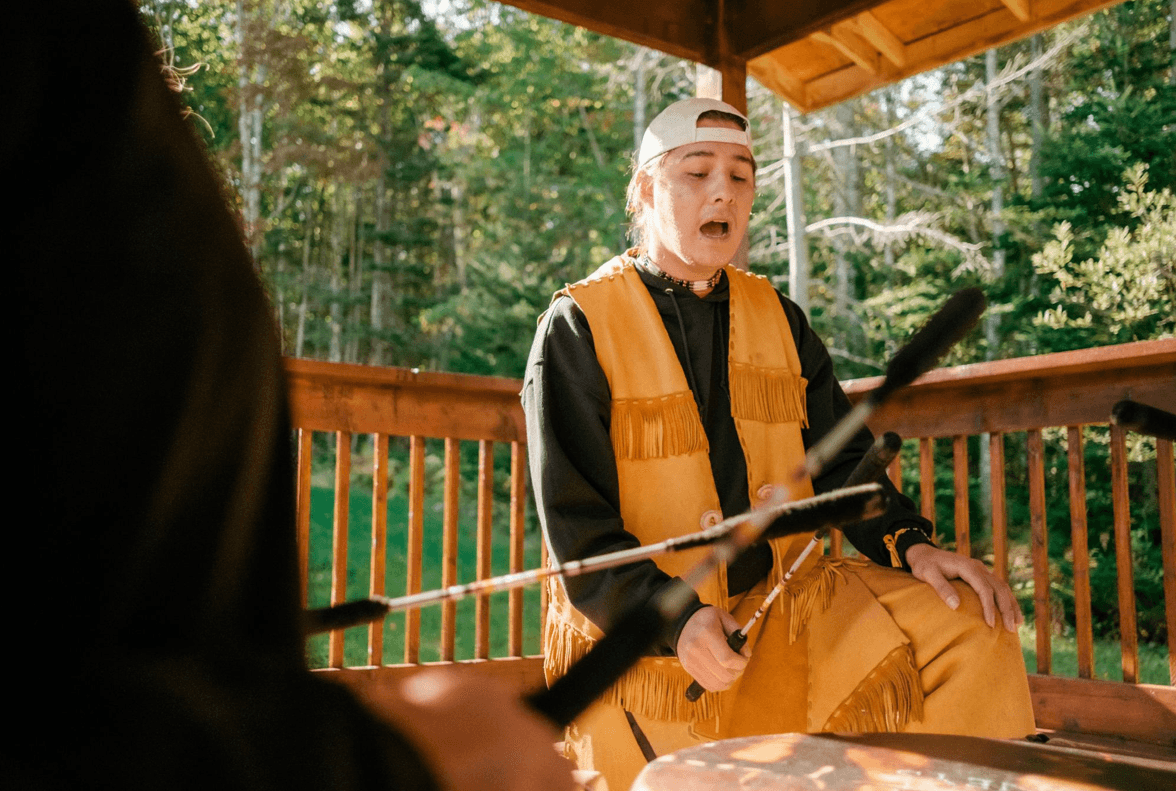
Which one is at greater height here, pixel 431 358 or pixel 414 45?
pixel 414 45

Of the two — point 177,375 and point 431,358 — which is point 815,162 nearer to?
point 431,358

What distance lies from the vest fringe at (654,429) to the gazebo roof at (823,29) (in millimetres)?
1606

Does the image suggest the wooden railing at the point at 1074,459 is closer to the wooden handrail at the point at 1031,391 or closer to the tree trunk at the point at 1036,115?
the wooden handrail at the point at 1031,391

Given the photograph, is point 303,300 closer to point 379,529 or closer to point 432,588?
point 432,588

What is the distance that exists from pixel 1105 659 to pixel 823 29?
644cm

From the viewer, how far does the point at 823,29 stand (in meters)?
3.35

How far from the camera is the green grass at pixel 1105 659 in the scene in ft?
23.1

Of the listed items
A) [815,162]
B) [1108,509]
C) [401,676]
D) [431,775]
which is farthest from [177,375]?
[815,162]

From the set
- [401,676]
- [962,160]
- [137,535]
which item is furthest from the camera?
[962,160]

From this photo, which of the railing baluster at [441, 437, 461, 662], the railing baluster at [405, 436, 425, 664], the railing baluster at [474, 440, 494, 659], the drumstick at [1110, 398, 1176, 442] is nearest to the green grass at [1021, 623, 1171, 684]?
the railing baluster at [474, 440, 494, 659]

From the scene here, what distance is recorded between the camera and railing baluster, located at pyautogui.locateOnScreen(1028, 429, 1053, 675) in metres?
3.09

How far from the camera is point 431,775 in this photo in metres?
0.38

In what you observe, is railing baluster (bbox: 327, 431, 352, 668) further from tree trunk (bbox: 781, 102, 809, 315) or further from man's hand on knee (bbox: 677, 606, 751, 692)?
tree trunk (bbox: 781, 102, 809, 315)

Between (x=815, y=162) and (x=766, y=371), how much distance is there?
17.1 m
